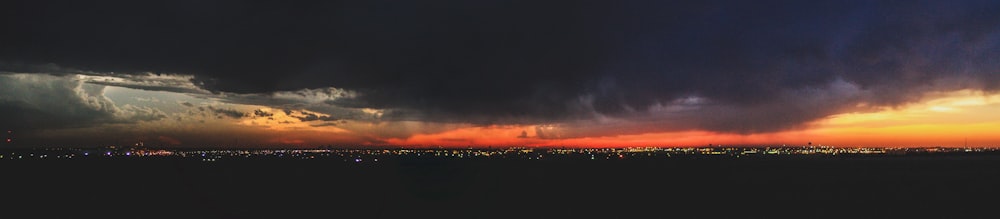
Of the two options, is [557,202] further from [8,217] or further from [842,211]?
[8,217]

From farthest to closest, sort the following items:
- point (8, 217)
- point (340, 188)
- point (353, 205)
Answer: point (340, 188)
point (353, 205)
point (8, 217)

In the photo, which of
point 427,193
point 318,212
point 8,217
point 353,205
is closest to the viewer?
point 8,217

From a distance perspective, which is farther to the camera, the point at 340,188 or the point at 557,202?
the point at 340,188

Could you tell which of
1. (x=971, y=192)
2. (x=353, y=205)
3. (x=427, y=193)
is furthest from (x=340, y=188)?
(x=971, y=192)

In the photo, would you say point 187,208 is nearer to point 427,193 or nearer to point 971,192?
point 427,193

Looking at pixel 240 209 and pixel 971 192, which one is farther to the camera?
pixel 971 192

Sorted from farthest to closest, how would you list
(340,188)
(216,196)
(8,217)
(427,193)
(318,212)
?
(340,188) → (427,193) → (216,196) → (318,212) → (8,217)

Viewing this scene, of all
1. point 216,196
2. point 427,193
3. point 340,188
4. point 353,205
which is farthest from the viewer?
point 340,188

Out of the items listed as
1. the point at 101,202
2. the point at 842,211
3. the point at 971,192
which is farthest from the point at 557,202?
the point at 971,192
